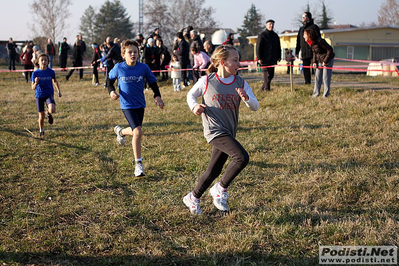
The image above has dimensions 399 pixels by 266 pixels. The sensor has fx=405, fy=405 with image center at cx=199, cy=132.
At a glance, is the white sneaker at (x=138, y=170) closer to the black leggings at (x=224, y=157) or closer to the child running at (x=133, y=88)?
the child running at (x=133, y=88)

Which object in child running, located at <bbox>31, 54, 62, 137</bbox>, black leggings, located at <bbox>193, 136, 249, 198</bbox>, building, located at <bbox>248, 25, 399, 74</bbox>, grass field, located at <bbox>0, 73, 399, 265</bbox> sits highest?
building, located at <bbox>248, 25, 399, 74</bbox>

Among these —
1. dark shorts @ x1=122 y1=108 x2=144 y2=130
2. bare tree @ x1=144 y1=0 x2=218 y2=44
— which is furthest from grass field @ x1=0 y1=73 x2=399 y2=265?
bare tree @ x1=144 y1=0 x2=218 y2=44

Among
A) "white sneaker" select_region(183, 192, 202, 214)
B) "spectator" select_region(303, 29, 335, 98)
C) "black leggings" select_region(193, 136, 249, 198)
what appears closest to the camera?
"black leggings" select_region(193, 136, 249, 198)

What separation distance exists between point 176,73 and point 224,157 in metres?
12.4

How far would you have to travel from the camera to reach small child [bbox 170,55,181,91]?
16641 mm

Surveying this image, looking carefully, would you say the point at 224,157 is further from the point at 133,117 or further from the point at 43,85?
the point at 43,85

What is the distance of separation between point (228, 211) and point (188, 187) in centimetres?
108

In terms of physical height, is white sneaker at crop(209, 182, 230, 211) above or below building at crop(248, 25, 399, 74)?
below

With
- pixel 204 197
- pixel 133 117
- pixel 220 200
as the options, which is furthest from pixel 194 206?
pixel 133 117

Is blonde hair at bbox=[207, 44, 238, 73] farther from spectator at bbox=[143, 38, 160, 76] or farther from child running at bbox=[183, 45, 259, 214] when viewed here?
spectator at bbox=[143, 38, 160, 76]

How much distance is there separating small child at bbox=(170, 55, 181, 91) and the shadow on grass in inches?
517

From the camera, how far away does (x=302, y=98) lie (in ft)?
38.9

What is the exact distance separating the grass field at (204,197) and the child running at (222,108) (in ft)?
1.73

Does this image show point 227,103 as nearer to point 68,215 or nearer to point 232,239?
point 232,239
